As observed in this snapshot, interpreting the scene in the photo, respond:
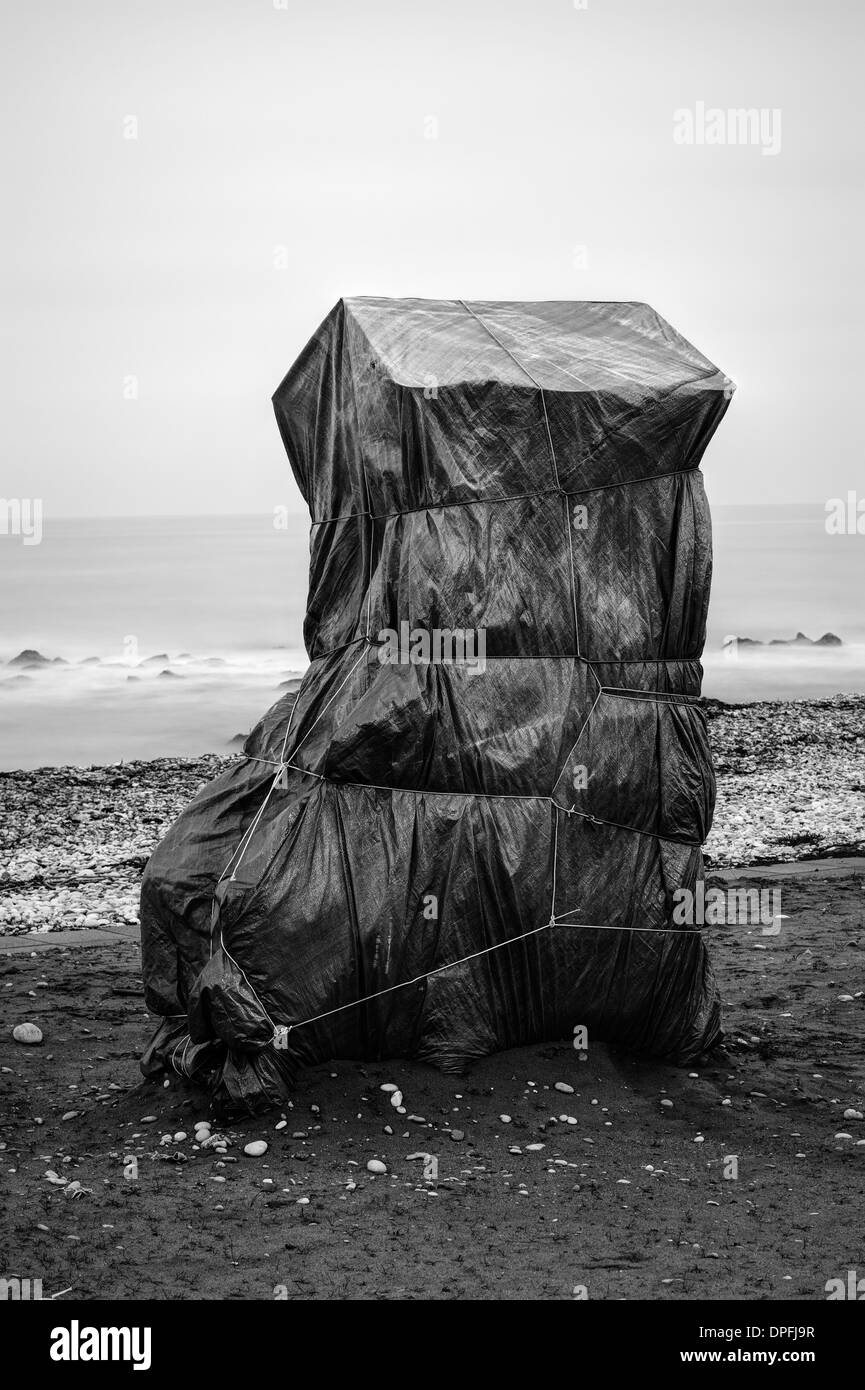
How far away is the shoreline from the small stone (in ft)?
7.75

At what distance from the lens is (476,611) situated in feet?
20.9

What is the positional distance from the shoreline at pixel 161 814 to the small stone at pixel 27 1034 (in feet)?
7.75

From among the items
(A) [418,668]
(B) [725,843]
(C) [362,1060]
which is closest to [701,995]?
(C) [362,1060]

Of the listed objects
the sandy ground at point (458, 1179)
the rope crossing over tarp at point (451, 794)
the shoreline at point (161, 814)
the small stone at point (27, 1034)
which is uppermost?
the rope crossing over tarp at point (451, 794)

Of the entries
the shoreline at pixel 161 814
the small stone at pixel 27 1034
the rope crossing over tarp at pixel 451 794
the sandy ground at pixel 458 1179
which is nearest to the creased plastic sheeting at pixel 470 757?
the rope crossing over tarp at pixel 451 794

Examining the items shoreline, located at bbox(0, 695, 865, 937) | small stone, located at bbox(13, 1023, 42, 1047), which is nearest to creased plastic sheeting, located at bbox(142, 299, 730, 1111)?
small stone, located at bbox(13, 1023, 42, 1047)

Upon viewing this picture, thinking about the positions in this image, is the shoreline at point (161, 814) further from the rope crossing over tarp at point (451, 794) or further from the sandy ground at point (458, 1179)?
the rope crossing over tarp at point (451, 794)

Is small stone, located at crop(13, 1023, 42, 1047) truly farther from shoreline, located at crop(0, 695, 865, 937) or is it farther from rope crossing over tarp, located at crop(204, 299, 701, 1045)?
shoreline, located at crop(0, 695, 865, 937)

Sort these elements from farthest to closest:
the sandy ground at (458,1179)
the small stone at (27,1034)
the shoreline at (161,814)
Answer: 1. the shoreline at (161,814)
2. the small stone at (27,1034)
3. the sandy ground at (458,1179)

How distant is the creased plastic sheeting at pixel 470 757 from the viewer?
623 centimetres

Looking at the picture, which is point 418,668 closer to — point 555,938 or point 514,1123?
point 555,938

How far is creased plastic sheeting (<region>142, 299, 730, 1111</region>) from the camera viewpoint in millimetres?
6227

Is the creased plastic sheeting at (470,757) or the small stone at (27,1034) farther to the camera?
the small stone at (27,1034)
